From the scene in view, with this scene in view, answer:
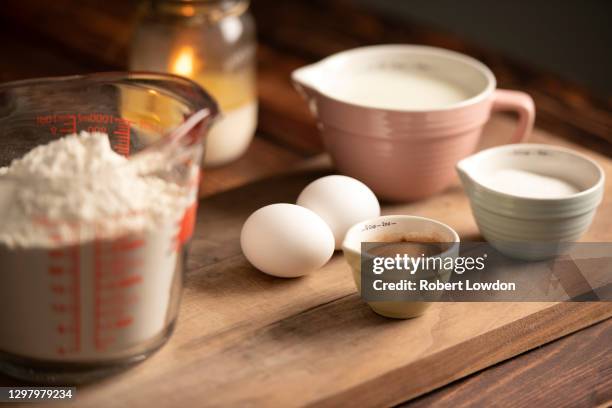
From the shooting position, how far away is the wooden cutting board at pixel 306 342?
86cm

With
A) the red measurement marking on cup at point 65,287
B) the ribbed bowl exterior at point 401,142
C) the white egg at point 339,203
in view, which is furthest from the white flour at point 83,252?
the ribbed bowl exterior at point 401,142

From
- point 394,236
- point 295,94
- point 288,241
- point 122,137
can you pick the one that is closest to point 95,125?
point 122,137

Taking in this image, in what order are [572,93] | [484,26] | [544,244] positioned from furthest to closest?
[484,26]
[572,93]
[544,244]

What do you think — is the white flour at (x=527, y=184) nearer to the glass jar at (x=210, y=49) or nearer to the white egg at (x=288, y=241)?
the white egg at (x=288, y=241)

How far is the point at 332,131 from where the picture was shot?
1.23m

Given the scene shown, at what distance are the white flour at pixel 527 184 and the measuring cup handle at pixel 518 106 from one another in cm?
13

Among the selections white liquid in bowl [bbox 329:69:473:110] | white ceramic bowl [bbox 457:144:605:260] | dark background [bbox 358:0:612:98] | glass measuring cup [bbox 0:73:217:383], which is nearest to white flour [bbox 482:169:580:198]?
white ceramic bowl [bbox 457:144:605:260]

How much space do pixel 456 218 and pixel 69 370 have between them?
1.78 feet

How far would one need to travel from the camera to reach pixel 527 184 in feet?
3.63

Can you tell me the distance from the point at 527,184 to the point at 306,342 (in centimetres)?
35

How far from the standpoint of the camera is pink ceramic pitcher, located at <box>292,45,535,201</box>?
117cm

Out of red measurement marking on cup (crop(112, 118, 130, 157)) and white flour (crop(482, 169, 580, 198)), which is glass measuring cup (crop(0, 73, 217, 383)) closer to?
red measurement marking on cup (crop(112, 118, 130, 157))

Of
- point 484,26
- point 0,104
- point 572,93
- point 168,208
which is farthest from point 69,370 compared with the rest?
point 484,26

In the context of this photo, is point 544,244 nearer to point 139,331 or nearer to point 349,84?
point 349,84
